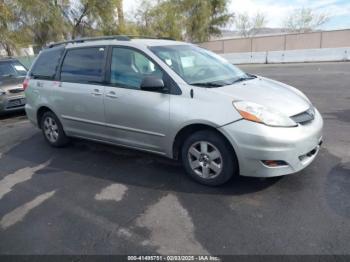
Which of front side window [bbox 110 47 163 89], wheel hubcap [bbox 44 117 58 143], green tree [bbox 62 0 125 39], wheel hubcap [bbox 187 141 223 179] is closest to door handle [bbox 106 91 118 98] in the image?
front side window [bbox 110 47 163 89]

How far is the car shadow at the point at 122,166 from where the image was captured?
12.1 ft

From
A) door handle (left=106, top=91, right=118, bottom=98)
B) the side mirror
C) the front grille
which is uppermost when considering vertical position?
the side mirror

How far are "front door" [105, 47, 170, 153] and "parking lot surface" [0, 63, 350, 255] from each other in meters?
0.50

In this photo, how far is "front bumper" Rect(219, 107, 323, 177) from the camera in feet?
10.3

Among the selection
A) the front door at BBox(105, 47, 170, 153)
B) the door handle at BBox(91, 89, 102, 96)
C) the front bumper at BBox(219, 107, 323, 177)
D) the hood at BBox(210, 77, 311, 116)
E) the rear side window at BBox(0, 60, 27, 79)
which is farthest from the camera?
the rear side window at BBox(0, 60, 27, 79)

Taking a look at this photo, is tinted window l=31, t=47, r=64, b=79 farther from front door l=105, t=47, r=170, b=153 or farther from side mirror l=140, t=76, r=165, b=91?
side mirror l=140, t=76, r=165, b=91

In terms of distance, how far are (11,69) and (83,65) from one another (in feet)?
20.7

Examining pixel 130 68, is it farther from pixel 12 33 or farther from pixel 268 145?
pixel 12 33

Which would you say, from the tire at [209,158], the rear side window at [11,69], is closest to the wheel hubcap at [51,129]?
the tire at [209,158]

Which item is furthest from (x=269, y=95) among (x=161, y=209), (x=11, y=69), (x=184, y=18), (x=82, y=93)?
(x=184, y=18)

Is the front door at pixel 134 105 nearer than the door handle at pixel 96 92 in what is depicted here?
Yes

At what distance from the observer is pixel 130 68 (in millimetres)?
4141

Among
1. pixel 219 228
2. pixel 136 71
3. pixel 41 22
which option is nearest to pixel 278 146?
pixel 219 228

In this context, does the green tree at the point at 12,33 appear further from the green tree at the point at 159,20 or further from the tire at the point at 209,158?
the tire at the point at 209,158
